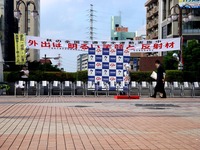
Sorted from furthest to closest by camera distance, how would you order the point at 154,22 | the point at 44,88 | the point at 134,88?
the point at 154,22, the point at 134,88, the point at 44,88

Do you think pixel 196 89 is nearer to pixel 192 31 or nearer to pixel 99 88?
pixel 99 88

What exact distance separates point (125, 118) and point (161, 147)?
13.5 ft

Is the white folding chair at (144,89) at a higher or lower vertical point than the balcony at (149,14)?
lower

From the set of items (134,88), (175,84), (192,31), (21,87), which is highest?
(192,31)

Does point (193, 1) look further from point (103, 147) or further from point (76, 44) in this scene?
point (103, 147)

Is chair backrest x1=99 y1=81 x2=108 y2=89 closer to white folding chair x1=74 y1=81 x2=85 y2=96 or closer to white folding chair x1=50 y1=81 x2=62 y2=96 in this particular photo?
white folding chair x1=74 y1=81 x2=85 y2=96

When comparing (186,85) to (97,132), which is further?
(186,85)

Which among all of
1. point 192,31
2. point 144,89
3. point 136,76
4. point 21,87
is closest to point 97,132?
point 21,87

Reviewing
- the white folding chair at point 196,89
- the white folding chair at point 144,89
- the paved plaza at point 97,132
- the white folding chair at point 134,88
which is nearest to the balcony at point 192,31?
the white folding chair at point 196,89

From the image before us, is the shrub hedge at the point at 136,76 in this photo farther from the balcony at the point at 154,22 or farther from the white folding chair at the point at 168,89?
the balcony at the point at 154,22

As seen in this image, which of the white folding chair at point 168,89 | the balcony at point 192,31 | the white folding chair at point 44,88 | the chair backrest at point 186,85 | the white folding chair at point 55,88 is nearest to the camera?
the white folding chair at point 44,88

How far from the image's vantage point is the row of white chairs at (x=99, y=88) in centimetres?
2327

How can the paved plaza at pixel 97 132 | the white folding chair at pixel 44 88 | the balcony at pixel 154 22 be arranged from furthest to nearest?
the balcony at pixel 154 22 < the white folding chair at pixel 44 88 < the paved plaza at pixel 97 132

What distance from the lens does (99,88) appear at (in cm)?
2330
